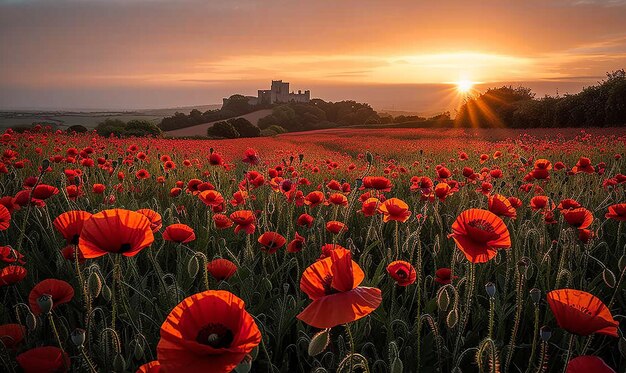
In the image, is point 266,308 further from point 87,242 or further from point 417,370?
point 87,242

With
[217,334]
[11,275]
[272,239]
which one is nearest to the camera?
[217,334]

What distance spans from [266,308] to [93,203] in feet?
9.87

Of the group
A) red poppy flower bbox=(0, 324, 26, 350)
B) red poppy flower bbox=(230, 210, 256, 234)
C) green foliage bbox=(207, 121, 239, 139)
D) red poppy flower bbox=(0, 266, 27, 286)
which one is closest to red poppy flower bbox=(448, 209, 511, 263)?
red poppy flower bbox=(230, 210, 256, 234)

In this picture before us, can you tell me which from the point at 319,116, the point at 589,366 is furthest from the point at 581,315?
the point at 319,116

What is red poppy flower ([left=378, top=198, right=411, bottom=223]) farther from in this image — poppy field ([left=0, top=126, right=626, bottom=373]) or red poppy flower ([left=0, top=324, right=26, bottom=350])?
red poppy flower ([left=0, top=324, right=26, bottom=350])

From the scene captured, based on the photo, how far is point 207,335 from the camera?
98 cm

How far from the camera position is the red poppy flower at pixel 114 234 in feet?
4.38

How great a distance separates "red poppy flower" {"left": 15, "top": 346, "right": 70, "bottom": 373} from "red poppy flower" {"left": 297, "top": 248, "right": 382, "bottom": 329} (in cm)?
87

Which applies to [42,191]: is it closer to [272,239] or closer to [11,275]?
[11,275]

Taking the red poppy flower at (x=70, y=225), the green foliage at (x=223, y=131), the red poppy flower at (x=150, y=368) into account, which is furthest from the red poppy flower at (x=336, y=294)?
the green foliage at (x=223, y=131)

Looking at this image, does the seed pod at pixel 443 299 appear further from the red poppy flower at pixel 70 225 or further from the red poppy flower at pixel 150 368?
the red poppy flower at pixel 70 225

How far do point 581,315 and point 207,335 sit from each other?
35.5 inches

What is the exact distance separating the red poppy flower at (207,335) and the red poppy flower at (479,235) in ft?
2.55

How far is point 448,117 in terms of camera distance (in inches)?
1339
